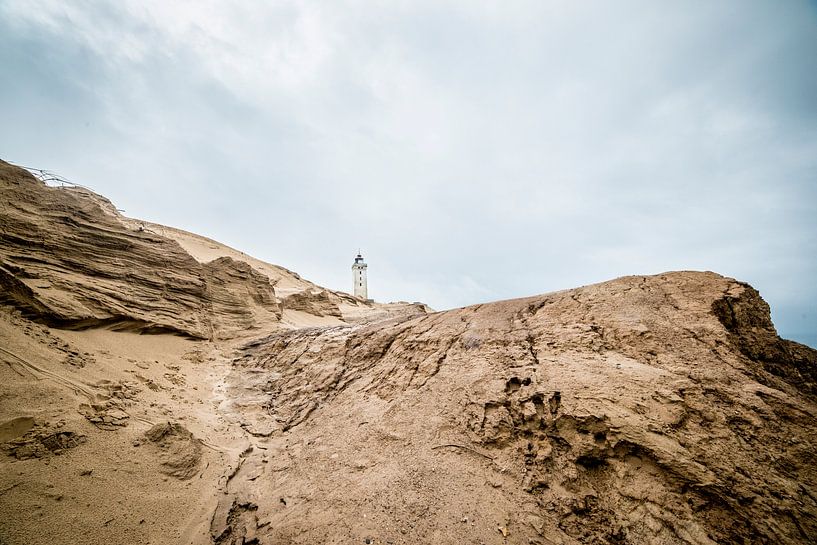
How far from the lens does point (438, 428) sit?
15.5 ft

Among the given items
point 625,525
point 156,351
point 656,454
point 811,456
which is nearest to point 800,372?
point 811,456

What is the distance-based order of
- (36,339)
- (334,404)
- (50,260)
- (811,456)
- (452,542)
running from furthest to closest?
1. (50,260)
2. (334,404)
3. (36,339)
4. (452,542)
5. (811,456)

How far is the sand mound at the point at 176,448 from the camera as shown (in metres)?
4.72

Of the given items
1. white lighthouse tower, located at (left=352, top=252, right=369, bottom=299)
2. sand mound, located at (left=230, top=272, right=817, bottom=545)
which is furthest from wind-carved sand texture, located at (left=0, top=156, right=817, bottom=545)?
white lighthouse tower, located at (left=352, top=252, right=369, bottom=299)

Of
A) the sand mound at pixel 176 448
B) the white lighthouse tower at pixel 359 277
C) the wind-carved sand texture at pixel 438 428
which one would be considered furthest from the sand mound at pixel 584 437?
the white lighthouse tower at pixel 359 277

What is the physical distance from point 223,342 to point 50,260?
4.70 m

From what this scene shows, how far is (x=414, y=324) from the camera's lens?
7902mm

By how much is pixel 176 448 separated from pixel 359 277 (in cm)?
5342

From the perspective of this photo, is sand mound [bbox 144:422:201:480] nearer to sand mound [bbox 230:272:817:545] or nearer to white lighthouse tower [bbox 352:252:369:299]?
sand mound [bbox 230:272:817:545]

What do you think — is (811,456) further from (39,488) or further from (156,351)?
(156,351)

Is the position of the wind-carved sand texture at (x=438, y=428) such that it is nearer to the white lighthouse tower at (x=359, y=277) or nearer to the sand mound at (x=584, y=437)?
the sand mound at (x=584, y=437)

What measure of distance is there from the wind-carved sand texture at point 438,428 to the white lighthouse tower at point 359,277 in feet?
A: 161

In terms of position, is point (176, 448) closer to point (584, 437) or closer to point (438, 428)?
point (438, 428)

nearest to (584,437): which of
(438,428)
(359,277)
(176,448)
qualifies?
(438,428)
